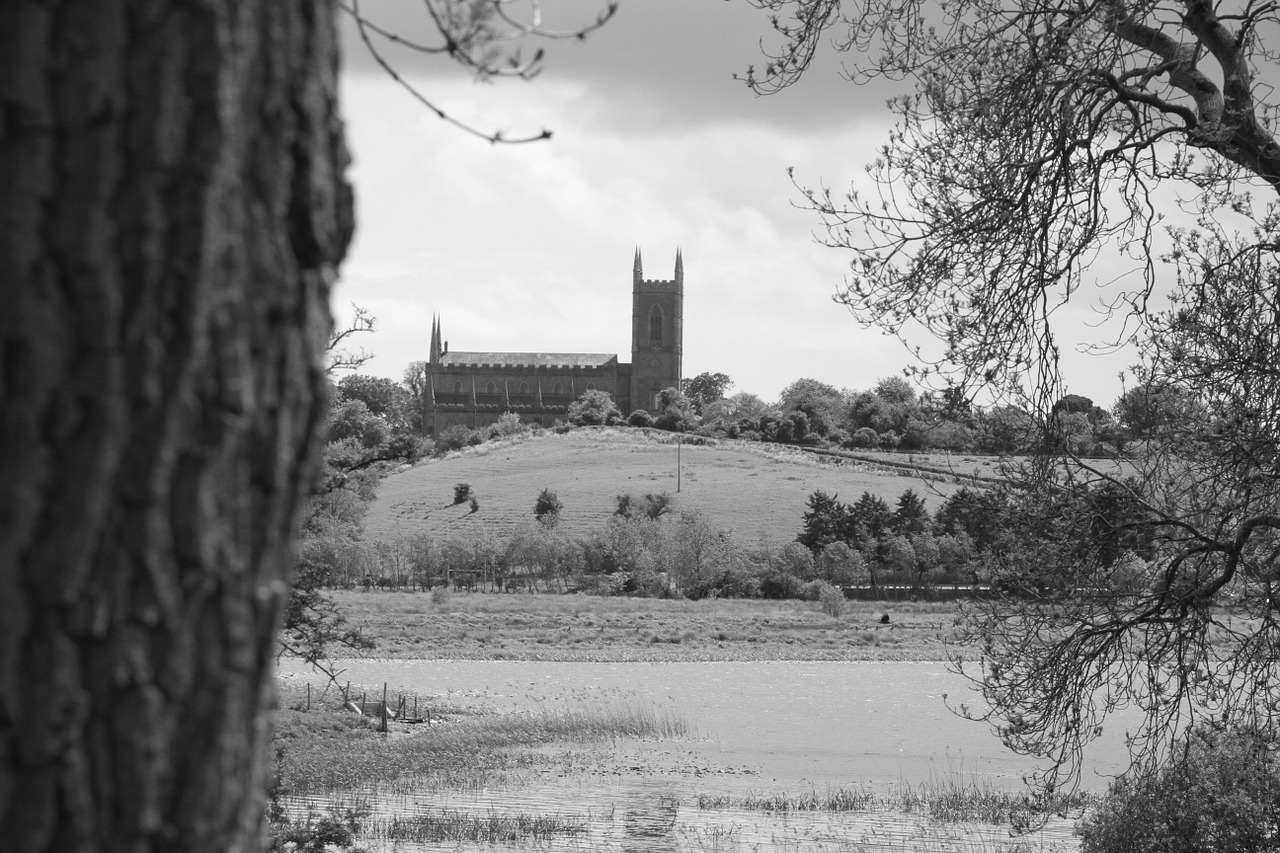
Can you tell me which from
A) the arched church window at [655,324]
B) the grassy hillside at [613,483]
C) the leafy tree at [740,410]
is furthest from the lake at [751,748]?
the arched church window at [655,324]

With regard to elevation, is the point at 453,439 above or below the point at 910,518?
above

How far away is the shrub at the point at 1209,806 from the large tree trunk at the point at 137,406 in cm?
734

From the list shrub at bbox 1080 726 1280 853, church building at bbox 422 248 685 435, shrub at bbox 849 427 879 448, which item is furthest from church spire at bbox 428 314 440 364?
shrub at bbox 1080 726 1280 853

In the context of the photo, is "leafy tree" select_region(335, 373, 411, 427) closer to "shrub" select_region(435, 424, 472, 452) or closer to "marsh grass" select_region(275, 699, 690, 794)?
"shrub" select_region(435, 424, 472, 452)

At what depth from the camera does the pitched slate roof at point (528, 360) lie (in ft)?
511

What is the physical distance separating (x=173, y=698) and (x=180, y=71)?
655 millimetres

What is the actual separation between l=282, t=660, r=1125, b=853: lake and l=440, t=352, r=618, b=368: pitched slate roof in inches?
4577

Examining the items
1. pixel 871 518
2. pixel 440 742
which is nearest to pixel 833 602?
pixel 871 518

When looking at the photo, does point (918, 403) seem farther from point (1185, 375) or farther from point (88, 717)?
point (88, 717)

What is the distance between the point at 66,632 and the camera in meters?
1.28

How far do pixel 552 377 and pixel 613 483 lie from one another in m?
64.3

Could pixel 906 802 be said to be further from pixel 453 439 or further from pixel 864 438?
pixel 453 439

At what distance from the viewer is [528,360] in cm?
15762

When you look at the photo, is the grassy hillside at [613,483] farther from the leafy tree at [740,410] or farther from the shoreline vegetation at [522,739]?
the shoreline vegetation at [522,739]
